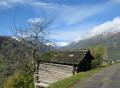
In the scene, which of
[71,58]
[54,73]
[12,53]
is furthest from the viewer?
[54,73]

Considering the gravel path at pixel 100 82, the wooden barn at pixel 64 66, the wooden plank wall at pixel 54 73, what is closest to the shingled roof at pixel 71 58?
the wooden barn at pixel 64 66

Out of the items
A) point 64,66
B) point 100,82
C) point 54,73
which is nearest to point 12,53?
point 100,82

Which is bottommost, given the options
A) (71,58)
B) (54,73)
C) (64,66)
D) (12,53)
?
(54,73)

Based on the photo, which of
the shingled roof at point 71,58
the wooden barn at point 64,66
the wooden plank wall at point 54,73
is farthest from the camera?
the wooden plank wall at point 54,73

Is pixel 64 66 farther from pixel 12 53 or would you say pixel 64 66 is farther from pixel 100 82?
pixel 12 53

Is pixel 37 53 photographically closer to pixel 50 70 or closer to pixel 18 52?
pixel 18 52

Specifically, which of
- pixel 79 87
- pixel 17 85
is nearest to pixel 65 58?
pixel 17 85

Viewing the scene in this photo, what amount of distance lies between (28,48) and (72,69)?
32.5 ft

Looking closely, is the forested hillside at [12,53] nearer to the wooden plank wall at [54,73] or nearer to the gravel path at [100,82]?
the gravel path at [100,82]

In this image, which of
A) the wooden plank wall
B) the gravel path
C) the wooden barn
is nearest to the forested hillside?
the gravel path

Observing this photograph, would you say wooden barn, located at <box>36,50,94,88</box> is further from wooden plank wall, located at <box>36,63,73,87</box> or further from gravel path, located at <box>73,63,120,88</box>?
gravel path, located at <box>73,63,120,88</box>

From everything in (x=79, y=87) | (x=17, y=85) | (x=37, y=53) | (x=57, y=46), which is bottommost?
(x=17, y=85)

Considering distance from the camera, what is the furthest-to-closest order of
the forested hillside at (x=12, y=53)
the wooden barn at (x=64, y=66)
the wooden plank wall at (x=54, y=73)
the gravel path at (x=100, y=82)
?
the wooden plank wall at (x=54, y=73) < the wooden barn at (x=64, y=66) < the gravel path at (x=100, y=82) < the forested hillside at (x=12, y=53)

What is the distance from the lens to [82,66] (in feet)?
64.1
